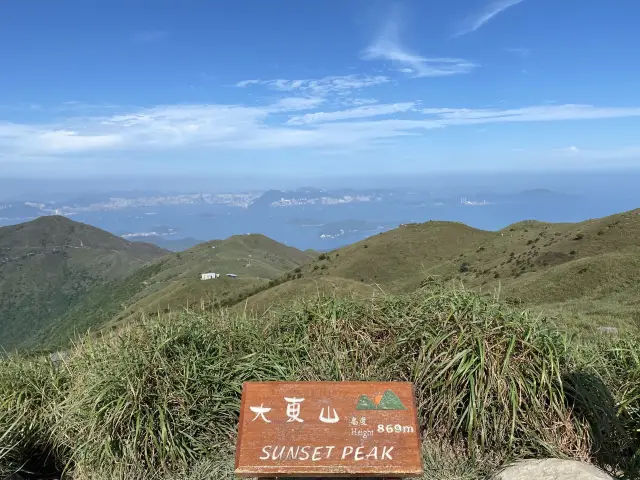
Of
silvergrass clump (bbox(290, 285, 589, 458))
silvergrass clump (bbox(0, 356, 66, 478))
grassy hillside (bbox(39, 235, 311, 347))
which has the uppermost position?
silvergrass clump (bbox(290, 285, 589, 458))

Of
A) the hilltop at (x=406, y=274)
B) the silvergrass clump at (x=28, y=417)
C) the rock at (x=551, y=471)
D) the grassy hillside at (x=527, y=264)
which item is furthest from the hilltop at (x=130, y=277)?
the rock at (x=551, y=471)

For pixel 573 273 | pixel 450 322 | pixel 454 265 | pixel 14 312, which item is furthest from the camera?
pixel 14 312

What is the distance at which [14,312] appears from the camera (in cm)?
A: 15075

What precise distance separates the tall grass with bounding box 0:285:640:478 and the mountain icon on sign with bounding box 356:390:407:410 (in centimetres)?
152

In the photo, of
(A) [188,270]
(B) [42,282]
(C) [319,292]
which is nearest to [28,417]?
(C) [319,292]

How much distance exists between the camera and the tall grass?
6.07 metres

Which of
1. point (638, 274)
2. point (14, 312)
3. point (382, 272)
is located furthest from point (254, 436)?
Answer: point (14, 312)

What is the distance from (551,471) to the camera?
17.7 ft

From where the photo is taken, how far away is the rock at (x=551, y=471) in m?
5.20

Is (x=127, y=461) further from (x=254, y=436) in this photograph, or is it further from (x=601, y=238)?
(x=601, y=238)

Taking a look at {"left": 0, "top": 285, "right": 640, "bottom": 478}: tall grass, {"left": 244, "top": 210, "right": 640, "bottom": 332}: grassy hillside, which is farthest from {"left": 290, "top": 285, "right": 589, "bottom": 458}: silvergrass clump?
{"left": 244, "top": 210, "right": 640, "bottom": 332}: grassy hillside

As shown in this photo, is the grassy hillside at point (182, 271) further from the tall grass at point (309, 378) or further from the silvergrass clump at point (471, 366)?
the silvergrass clump at point (471, 366)

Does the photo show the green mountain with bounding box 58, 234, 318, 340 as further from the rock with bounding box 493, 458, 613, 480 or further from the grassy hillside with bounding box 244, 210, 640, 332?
the rock with bounding box 493, 458, 613, 480

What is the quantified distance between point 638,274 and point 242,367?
3122cm
